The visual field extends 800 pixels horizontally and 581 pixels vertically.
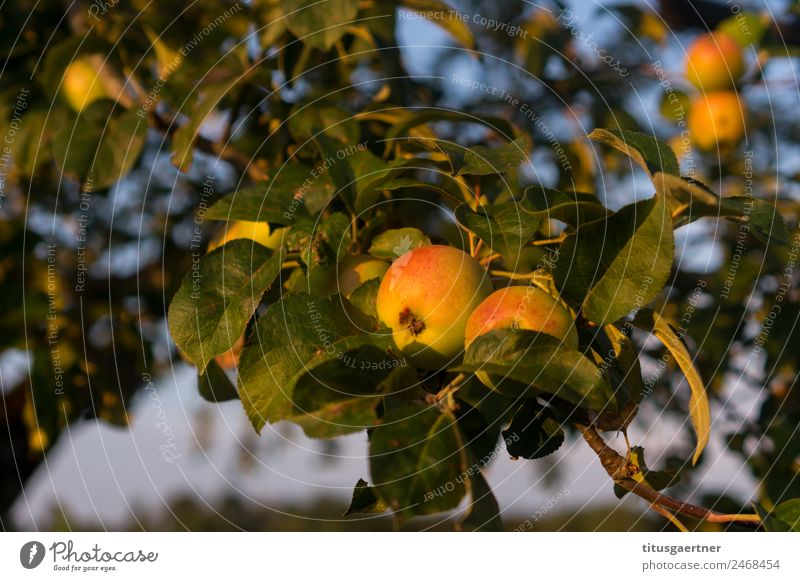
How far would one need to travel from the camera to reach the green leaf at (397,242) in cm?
59

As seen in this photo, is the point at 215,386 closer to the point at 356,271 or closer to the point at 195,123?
the point at 356,271

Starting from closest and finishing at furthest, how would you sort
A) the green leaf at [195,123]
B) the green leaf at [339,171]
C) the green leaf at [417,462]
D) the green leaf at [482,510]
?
the green leaf at [417,462]
the green leaf at [482,510]
the green leaf at [339,171]
the green leaf at [195,123]

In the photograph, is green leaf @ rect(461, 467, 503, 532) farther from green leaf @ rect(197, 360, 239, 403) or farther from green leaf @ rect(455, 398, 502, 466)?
green leaf @ rect(197, 360, 239, 403)

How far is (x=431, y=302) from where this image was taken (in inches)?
20.3

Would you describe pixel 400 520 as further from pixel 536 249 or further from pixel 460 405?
pixel 536 249

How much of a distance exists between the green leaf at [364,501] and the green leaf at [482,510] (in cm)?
7

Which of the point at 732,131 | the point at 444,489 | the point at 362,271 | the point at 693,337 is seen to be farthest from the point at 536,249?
the point at 732,131

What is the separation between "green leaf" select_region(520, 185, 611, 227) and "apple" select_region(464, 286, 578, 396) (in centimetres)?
6

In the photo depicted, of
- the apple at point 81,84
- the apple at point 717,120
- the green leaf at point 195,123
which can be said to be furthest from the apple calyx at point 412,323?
the apple at point 717,120

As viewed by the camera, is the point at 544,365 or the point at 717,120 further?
the point at 717,120

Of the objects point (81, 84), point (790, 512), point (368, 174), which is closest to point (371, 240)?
point (368, 174)

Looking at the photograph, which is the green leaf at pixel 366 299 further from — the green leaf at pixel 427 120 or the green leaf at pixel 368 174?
the green leaf at pixel 427 120

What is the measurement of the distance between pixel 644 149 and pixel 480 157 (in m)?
0.12

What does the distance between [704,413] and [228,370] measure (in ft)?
1.83
